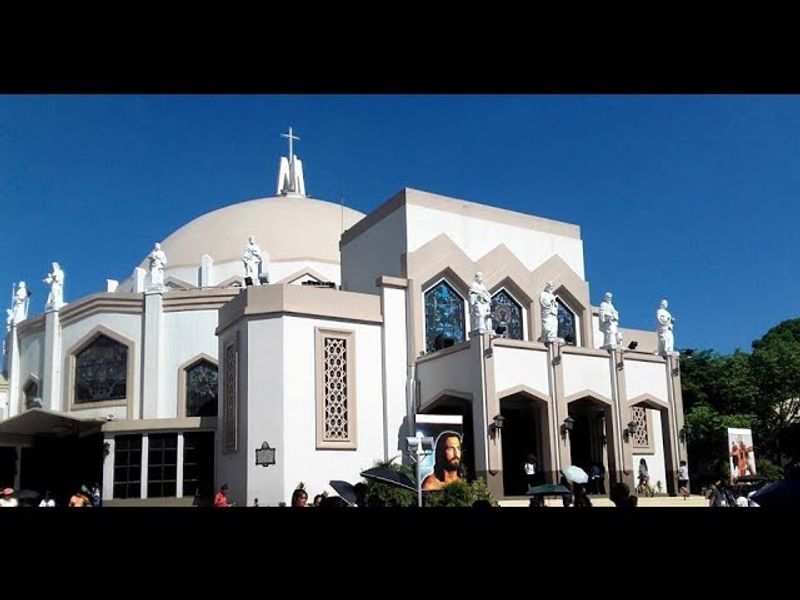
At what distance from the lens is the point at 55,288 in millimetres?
30672

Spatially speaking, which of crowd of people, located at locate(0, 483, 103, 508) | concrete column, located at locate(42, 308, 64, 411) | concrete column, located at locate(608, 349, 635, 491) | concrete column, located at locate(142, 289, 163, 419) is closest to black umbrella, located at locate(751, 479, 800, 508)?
crowd of people, located at locate(0, 483, 103, 508)

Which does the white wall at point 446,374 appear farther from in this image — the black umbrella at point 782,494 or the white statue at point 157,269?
the black umbrella at point 782,494

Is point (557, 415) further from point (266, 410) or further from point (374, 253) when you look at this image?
point (374, 253)

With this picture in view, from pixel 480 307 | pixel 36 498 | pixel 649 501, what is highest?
pixel 480 307

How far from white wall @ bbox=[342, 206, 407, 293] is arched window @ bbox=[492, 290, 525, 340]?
3310 mm

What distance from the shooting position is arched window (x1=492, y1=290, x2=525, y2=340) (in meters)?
25.9

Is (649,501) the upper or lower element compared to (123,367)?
lower

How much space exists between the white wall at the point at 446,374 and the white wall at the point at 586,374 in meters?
2.75

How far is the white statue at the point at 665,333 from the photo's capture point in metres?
25.4

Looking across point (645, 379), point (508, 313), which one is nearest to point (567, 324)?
point (508, 313)

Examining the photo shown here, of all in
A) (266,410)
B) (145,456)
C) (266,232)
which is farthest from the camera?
(266,232)

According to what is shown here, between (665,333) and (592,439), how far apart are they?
150 inches

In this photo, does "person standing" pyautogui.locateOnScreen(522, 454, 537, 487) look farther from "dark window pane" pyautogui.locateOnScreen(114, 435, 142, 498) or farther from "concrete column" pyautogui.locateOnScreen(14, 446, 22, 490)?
"concrete column" pyautogui.locateOnScreen(14, 446, 22, 490)
